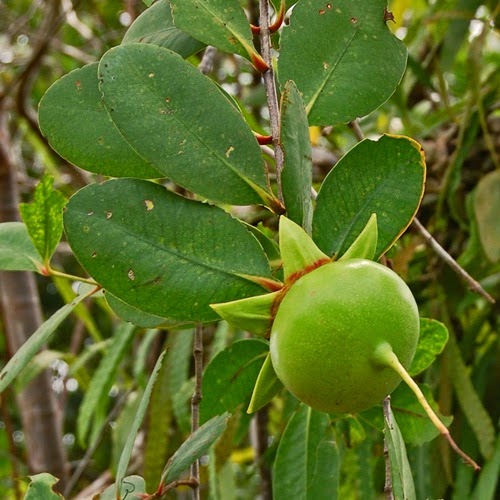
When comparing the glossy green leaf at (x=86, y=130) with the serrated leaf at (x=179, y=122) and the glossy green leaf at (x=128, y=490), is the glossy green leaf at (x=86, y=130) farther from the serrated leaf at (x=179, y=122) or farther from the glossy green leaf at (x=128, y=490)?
the glossy green leaf at (x=128, y=490)

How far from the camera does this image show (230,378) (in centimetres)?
63

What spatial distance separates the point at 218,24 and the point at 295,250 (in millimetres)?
168

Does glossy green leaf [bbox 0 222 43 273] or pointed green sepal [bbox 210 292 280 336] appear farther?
glossy green leaf [bbox 0 222 43 273]

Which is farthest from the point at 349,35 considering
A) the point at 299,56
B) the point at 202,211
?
the point at 202,211

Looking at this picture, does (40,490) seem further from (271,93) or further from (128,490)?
(271,93)

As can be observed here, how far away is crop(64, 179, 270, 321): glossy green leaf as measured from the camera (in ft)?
1.39

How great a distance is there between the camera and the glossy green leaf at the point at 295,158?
40 cm

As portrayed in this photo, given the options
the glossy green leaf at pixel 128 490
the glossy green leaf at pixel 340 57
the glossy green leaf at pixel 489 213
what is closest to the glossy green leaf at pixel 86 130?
the glossy green leaf at pixel 340 57

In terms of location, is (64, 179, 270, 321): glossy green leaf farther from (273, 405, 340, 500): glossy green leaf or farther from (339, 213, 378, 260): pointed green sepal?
(273, 405, 340, 500): glossy green leaf

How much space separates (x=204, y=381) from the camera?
25.1 inches

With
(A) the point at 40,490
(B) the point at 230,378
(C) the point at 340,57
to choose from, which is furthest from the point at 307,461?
(C) the point at 340,57

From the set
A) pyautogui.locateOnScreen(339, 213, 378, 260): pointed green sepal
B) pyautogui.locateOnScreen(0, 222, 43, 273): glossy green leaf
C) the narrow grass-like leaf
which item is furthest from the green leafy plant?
the narrow grass-like leaf

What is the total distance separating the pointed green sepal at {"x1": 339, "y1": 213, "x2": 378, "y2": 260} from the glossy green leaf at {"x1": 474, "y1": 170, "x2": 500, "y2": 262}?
1.70ft

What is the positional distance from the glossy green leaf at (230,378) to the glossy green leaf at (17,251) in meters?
0.16
